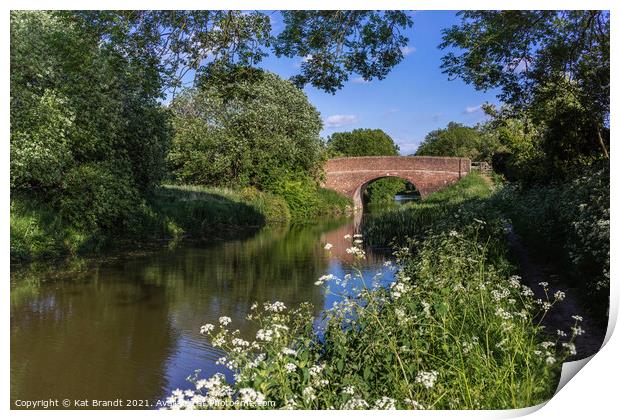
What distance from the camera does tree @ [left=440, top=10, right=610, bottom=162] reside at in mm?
3771

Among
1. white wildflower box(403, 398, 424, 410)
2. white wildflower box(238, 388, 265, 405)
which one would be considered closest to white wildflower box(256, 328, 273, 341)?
white wildflower box(238, 388, 265, 405)

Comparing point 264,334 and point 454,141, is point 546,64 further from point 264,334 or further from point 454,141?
point 264,334

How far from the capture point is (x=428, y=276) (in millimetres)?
3643

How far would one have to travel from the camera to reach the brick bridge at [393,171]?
15.9ft

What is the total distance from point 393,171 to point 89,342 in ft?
9.61

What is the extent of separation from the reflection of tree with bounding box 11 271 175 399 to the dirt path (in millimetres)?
2506

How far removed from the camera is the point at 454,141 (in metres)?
4.34

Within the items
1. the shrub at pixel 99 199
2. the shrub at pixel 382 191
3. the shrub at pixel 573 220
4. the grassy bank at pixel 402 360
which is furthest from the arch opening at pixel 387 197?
the shrub at pixel 99 199

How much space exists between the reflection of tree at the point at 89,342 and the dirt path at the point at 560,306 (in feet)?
8.22

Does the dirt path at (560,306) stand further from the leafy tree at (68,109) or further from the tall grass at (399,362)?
the leafy tree at (68,109)

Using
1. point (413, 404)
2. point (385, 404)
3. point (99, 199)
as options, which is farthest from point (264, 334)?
point (99, 199)

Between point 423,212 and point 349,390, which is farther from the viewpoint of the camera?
point 423,212

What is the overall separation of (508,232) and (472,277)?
5.23 ft
